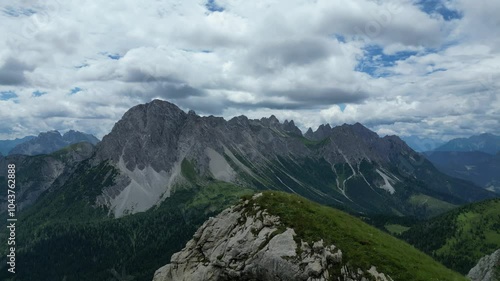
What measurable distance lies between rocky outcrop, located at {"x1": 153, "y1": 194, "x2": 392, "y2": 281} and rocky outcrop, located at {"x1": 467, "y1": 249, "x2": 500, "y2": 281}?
66.8 meters

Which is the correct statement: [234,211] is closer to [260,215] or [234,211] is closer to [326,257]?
[260,215]

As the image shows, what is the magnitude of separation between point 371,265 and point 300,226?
33.0ft

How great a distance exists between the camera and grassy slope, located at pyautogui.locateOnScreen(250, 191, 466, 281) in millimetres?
47578

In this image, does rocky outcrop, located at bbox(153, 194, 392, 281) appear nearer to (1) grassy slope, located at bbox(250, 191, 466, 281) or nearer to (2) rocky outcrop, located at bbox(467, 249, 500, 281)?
(1) grassy slope, located at bbox(250, 191, 466, 281)

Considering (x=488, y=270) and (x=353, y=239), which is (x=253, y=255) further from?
(x=488, y=270)

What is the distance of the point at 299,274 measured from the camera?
156 feet

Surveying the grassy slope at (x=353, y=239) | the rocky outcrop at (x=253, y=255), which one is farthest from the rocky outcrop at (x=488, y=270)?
the rocky outcrop at (x=253, y=255)

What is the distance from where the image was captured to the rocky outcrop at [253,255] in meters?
47.4

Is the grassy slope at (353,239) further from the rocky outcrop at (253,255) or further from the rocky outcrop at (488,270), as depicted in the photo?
the rocky outcrop at (488,270)

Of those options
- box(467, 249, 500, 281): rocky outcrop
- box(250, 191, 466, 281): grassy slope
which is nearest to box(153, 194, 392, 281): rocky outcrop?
box(250, 191, 466, 281): grassy slope

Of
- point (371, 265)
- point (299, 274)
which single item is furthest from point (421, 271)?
point (299, 274)

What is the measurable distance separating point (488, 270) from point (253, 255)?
78300mm

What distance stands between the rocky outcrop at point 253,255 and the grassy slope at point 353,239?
1055mm

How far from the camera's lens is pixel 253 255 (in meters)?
51.6
